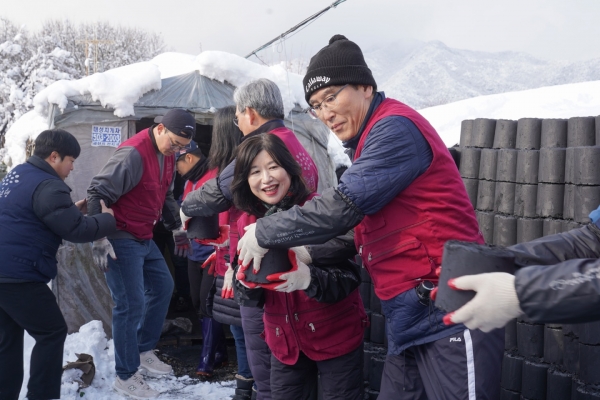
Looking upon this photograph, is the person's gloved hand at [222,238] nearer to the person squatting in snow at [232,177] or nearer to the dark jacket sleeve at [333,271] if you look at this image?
the person squatting in snow at [232,177]

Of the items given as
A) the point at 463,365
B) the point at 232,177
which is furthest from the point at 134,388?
the point at 463,365

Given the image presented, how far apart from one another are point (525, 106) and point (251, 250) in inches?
370

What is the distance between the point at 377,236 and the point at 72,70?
2628cm

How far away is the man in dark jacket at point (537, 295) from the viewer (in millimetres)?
1438

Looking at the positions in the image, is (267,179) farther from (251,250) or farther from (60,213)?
(60,213)

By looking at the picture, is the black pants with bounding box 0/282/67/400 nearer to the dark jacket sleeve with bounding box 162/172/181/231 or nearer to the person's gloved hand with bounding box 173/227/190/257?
the person's gloved hand with bounding box 173/227/190/257

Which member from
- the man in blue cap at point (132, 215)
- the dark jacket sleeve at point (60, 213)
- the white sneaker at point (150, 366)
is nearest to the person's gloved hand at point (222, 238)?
the dark jacket sleeve at point (60, 213)

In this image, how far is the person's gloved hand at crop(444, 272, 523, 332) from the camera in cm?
150

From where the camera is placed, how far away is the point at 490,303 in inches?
59.4

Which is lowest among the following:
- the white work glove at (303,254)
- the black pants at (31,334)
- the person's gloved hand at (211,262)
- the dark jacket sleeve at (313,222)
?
the black pants at (31,334)

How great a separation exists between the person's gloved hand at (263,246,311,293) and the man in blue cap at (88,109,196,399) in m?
2.42

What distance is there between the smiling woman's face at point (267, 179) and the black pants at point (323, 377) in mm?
725

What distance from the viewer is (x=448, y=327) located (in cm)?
213

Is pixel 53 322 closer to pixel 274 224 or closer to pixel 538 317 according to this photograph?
pixel 274 224
